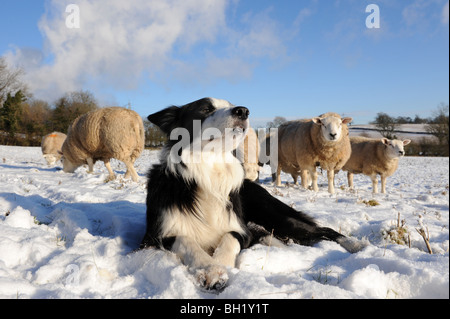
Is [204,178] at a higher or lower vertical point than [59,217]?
higher

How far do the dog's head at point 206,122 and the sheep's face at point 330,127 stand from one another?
562cm

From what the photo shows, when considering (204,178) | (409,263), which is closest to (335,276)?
(409,263)

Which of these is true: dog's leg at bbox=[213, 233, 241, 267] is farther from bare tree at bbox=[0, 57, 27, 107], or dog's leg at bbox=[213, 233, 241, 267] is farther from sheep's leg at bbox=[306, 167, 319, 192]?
bare tree at bbox=[0, 57, 27, 107]

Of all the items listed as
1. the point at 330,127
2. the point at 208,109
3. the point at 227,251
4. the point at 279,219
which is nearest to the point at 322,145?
the point at 330,127

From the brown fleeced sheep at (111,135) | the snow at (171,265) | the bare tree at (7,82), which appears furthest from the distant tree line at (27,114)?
the snow at (171,265)

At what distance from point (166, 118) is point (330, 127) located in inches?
235

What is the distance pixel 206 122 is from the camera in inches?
117

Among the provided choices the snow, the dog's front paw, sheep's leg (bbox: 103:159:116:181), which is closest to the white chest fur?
the snow

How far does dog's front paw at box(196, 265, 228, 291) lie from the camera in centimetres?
189

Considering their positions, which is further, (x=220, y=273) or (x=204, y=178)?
(x=204, y=178)
